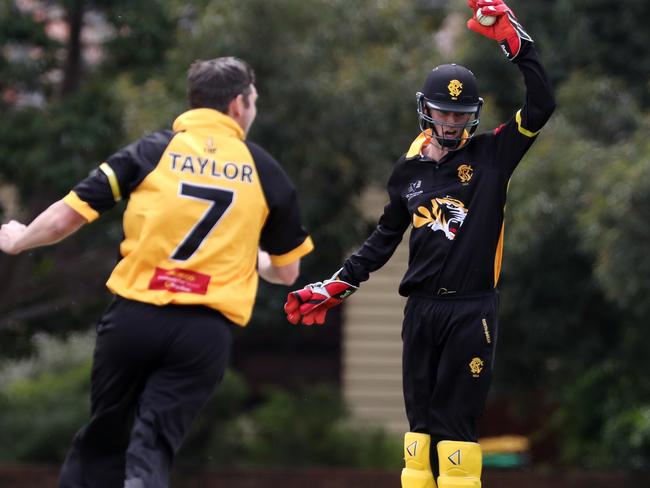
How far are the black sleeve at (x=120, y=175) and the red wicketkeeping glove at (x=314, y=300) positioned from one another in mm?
869

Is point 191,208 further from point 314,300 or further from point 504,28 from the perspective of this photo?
point 504,28

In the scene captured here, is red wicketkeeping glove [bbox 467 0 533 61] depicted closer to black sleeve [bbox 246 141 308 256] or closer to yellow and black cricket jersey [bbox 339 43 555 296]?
yellow and black cricket jersey [bbox 339 43 555 296]

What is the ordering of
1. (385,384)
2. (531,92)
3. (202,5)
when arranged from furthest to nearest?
(385,384) < (202,5) < (531,92)

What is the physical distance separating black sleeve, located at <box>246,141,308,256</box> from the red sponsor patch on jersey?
51 cm

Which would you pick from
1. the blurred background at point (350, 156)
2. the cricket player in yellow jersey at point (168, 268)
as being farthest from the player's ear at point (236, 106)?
the blurred background at point (350, 156)

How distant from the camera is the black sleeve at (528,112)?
5566 mm

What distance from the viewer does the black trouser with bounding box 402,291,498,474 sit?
18.7 ft

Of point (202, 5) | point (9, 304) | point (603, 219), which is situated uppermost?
point (202, 5)

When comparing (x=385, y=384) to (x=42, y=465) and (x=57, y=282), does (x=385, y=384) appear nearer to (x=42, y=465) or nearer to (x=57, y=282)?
(x=42, y=465)

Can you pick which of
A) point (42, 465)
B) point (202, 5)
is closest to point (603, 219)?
point (202, 5)

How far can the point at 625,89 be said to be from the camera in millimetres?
12711

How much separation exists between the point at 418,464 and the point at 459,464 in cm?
21

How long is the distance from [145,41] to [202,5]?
0.76m

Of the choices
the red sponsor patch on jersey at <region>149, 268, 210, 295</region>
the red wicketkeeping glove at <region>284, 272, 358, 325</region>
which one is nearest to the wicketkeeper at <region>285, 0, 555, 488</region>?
the red wicketkeeping glove at <region>284, 272, 358, 325</region>
